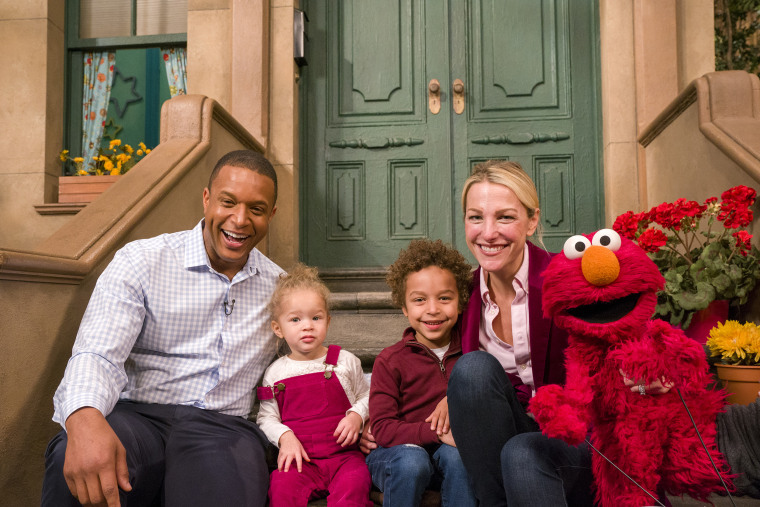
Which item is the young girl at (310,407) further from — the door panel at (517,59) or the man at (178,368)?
the door panel at (517,59)

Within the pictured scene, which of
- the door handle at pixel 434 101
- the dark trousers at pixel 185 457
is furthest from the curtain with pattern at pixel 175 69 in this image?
the dark trousers at pixel 185 457

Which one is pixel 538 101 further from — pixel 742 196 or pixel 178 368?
pixel 178 368

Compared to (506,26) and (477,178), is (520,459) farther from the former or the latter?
(506,26)

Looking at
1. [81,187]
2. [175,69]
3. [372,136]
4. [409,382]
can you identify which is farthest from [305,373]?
[175,69]

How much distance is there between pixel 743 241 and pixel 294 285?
1876 millimetres

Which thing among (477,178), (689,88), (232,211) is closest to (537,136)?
(689,88)

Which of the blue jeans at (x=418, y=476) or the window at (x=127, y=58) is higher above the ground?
Answer: the window at (x=127, y=58)

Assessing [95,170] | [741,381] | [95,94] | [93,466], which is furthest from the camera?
[95,94]

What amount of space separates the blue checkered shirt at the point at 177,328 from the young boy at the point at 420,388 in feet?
1.59

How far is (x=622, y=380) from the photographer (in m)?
1.50

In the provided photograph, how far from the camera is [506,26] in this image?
4.41m

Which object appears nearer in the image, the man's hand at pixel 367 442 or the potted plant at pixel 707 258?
the man's hand at pixel 367 442

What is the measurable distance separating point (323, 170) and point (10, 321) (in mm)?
2884

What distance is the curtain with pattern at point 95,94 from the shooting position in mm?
4914
